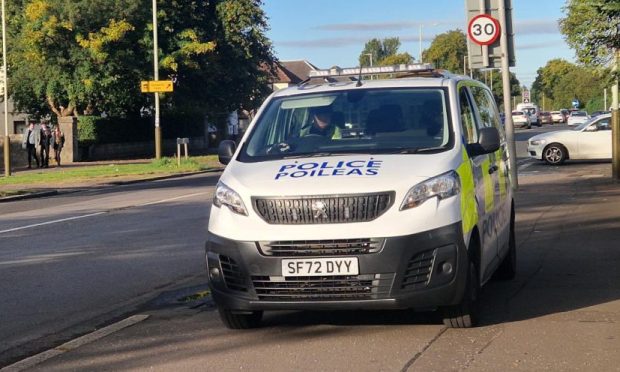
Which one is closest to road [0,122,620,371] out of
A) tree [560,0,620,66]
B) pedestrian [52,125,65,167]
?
tree [560,0,620,66]

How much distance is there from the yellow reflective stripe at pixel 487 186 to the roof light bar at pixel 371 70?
1.00 meters

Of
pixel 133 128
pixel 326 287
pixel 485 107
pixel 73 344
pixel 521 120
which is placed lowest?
pixel 73 344

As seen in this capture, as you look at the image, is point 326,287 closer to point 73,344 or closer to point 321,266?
point 321,266

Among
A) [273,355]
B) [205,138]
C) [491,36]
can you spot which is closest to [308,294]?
[273,355]

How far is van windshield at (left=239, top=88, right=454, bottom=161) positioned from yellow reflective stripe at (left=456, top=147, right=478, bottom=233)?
24 cm

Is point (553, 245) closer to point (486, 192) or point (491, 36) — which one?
point (486, 192)

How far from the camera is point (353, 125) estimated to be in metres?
7.49

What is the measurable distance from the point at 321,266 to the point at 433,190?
3.02 ft

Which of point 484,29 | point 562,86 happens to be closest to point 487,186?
point 484,29

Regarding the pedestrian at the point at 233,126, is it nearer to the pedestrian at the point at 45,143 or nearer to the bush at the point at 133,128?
the bush at the point at 133,128

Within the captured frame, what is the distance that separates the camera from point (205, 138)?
2221 inches

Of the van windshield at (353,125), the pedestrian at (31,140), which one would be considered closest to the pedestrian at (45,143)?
the pedestrian at (31,140)

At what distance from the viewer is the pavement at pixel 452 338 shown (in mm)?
6094

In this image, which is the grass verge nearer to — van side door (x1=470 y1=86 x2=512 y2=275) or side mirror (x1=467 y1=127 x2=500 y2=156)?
van side door (x1=470 y1=86 x2=512 y2=275)
